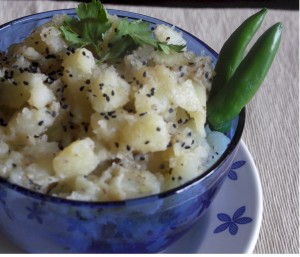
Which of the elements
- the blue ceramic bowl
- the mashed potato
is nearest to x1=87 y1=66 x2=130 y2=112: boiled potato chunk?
the mashed potato

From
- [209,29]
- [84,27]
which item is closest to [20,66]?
[84,27]

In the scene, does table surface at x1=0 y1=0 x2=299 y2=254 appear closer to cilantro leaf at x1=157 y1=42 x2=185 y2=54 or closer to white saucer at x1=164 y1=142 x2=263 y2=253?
white saucer at x1=164 y1=142 x2=263 y2=253

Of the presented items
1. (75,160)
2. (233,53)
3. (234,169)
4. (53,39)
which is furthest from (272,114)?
(75,160)

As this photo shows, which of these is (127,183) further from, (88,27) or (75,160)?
(88,27)

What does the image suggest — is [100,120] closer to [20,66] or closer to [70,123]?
[70,123]

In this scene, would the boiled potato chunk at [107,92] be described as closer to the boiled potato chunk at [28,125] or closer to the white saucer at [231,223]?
the boiled potato chunk at [28,125]

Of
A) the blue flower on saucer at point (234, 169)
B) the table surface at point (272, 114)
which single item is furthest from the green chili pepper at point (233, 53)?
the table surface at point (272, 114)
